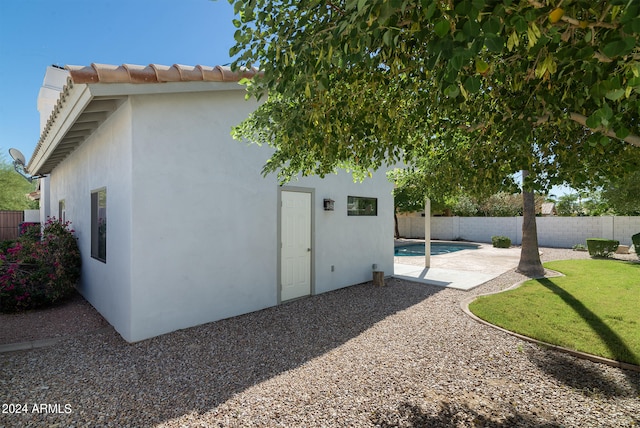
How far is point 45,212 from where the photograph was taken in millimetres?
14633

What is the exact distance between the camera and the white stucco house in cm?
540

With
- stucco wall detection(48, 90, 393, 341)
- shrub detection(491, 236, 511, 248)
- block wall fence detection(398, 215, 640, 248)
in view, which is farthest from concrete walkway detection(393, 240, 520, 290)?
block wall fence detection(398, 215, 640, 248)

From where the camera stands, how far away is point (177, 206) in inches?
231

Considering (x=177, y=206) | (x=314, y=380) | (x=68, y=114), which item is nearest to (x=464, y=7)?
(x=314, y=380)

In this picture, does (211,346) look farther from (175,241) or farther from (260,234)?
(260,234)

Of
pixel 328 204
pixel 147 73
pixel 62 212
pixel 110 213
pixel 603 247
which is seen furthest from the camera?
pixel 603 247

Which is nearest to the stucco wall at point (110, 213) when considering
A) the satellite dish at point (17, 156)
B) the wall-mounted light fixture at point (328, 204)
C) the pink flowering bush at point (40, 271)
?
the pink flowering bush at point (40, 271)

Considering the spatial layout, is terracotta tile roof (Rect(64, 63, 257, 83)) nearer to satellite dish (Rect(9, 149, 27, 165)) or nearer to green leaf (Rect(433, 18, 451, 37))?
green leaf (Rect(433, 18, 451, 37))

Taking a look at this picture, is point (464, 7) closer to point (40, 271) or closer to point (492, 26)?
point (492, 26)

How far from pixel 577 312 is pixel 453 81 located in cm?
748

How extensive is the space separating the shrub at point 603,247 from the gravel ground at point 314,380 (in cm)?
1492

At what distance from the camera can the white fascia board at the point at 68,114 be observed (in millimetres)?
4770

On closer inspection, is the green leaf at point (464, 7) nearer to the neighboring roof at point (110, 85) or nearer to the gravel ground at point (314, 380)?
the neighboring roof at point (110, 85)

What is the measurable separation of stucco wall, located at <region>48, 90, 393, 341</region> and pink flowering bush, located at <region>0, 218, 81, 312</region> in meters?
0.57
